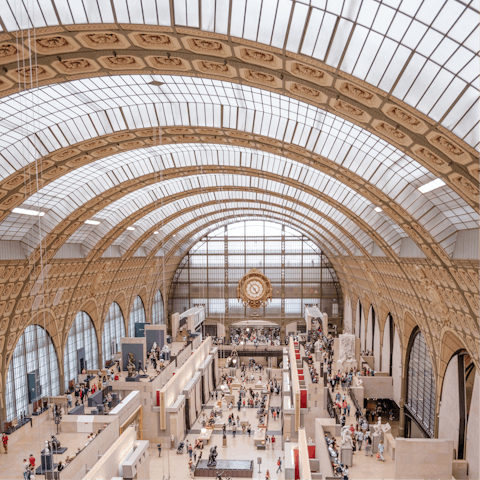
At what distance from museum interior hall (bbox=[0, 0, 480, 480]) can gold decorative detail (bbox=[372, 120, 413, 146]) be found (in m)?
0.11

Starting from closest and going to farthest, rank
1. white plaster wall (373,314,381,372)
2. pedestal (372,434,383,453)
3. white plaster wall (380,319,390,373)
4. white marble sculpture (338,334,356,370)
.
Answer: pedestal (372,434,383,453), white marble sculpture (338,334,356,370), white plaster wall (380,319,390,373), white plaster wall (373,314,381,372)

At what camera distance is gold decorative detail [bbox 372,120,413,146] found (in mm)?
15941

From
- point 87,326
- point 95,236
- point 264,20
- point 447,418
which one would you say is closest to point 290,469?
point 447,418

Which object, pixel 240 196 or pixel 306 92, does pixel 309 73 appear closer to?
pixel 306 92

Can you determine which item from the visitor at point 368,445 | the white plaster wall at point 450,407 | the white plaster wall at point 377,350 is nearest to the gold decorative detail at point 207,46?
the visitor at point 368,445

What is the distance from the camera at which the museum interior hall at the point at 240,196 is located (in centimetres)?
1322

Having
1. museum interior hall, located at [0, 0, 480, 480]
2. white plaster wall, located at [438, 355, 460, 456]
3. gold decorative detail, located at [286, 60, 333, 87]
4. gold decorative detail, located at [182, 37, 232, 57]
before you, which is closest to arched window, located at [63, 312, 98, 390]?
museum interior hall, located at [0, 0, 480, 480]

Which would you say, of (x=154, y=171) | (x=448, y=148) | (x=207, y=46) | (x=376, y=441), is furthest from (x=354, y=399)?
(x=207, y=46)

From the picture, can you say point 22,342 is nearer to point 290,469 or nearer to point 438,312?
point 290,469

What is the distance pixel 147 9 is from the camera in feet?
44.3

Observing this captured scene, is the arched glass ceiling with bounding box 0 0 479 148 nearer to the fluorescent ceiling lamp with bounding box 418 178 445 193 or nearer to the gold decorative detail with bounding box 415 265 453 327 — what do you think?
the fluorescent ceiling lamp with bounding box 418 178 445 193

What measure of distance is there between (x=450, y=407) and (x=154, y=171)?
23120 mm

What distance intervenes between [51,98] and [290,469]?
2051 centimetres

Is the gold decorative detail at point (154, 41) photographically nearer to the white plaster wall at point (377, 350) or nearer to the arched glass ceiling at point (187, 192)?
the arched glass ceiling at point (187, 192)
